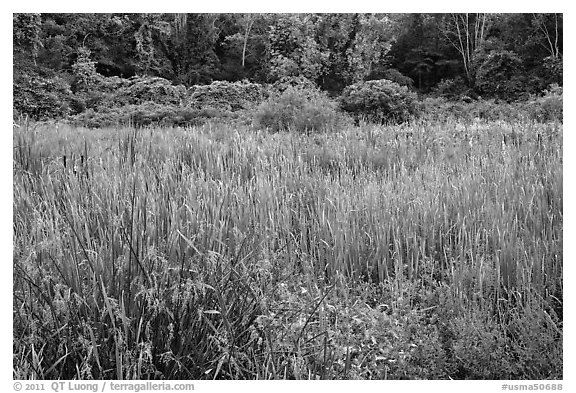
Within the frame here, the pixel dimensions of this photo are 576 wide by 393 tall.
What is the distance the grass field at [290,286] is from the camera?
163 centimetres

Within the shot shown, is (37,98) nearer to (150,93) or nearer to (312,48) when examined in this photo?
(150,93)

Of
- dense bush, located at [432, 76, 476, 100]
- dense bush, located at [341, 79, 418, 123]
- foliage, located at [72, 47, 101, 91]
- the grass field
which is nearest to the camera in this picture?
the grass field

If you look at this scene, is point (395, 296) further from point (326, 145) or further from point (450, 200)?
point (326, 145)

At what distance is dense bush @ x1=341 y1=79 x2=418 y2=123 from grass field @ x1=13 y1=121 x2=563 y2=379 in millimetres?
9978

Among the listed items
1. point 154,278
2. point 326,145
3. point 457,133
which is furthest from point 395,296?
point 457,133

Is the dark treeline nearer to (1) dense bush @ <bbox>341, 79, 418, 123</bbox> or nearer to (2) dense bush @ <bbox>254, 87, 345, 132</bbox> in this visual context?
(1) dense bush @ <bbox>341, 79, 418, 123</bbox>

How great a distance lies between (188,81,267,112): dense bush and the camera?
1492 cm

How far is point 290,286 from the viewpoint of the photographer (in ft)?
7.98

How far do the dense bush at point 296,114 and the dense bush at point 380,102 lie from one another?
10.5 ft

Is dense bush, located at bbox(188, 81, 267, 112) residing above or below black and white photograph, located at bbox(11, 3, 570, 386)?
above

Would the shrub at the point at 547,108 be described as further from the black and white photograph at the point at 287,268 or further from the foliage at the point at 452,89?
the black and white photograph at the point at 287,268

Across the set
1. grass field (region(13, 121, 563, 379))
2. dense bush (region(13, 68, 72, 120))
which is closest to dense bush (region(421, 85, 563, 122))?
dense bush (region(13, 68, 72, 120))

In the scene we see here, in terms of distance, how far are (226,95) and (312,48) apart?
13.3 ft

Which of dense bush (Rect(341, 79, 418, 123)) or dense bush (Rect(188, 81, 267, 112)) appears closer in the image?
dense bush (Rect(341, 79, 418, 123))
